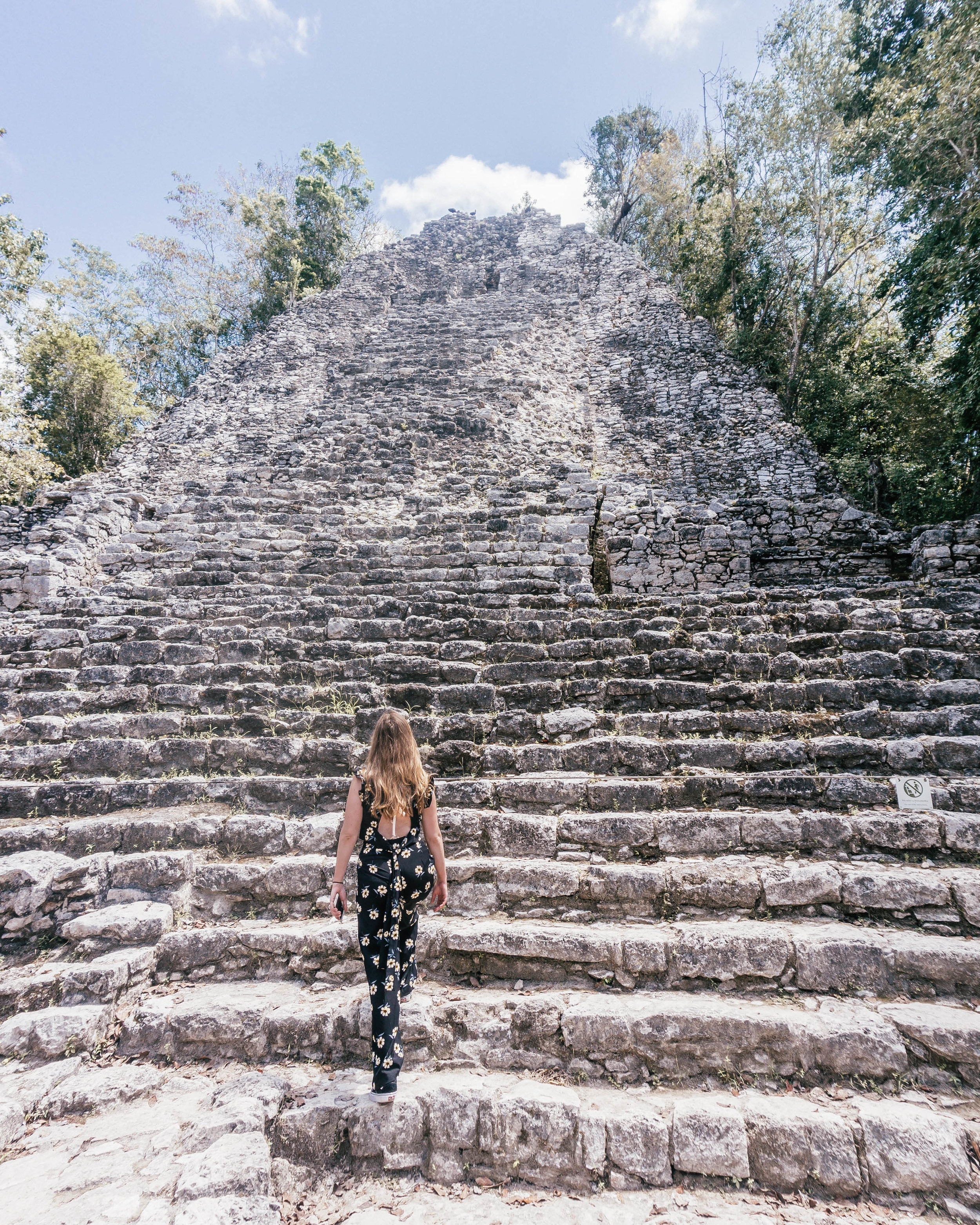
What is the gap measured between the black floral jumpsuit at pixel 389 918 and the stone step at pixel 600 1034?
0.23 metres

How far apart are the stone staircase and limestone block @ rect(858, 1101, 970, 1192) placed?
0.04ft

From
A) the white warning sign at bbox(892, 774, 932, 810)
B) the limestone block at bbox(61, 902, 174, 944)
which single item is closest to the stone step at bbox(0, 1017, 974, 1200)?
the limestone block at bbox(61, 902, 174, 944)

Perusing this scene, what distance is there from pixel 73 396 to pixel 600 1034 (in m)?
15.2

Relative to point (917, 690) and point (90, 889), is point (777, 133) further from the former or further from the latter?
point (90, 889)

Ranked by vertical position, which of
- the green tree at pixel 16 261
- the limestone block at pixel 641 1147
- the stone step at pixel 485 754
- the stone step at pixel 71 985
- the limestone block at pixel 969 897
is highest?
the green tree at pixel 16 261

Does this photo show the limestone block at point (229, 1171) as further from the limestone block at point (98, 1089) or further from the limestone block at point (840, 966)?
the limestone block at point (840, 966)

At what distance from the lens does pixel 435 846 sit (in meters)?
2.26

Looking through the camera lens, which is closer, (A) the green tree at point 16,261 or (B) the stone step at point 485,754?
(B) the stone step at point 485,754

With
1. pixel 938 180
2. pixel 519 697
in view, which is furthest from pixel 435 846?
pixel 938 180

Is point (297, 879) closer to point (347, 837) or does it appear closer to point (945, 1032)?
point (347, 837)

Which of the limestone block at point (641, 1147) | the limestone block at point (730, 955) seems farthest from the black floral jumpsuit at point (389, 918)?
the limestone block at point (730, 955)

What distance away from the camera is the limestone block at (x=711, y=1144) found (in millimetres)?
1876

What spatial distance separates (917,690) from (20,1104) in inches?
196

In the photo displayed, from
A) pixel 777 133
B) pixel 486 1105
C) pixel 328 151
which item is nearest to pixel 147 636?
pixel 486 1105
